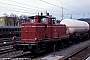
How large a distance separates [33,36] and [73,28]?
1016cm

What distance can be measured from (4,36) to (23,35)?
2636 cm

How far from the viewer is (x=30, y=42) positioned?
577 inches

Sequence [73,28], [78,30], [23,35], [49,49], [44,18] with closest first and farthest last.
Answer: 1. [23,35]
2. [44,18]
3. [49,49]
4. [73,28]
5. [78,30]

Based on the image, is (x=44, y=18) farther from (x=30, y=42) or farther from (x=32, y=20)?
(x=30, y=42)

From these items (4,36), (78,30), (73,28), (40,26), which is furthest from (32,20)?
(4,36)

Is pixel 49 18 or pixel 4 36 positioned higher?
pixel 49 18

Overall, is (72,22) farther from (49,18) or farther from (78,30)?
(49,18)

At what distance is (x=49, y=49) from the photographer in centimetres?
1805

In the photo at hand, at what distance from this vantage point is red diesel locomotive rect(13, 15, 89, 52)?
1470 cm

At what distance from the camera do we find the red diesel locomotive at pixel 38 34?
14.7m

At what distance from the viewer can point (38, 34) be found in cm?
1547

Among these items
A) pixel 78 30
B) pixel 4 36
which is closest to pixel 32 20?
pixel 78 30

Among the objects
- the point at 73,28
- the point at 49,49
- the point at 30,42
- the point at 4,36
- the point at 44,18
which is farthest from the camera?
the point at 4,36

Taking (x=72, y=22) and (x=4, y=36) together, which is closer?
(x=72, y=22)
